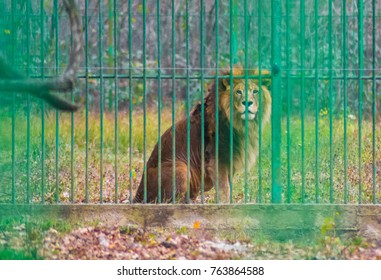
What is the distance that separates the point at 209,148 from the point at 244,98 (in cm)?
58

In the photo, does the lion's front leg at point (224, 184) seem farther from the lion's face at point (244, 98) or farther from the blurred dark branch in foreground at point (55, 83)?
the blurred dark branch in foreground at point (55, 83)

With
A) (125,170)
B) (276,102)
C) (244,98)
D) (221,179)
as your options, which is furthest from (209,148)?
(125,170)

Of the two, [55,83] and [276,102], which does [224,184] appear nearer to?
[276,102]

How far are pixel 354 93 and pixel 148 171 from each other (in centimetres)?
731

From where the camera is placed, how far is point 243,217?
7.50 metres

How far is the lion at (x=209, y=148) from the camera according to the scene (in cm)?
805

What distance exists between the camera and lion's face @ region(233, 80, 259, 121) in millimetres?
8312

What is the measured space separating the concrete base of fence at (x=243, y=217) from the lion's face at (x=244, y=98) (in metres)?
1.16

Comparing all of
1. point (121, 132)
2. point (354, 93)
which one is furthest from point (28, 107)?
point (354, 93)

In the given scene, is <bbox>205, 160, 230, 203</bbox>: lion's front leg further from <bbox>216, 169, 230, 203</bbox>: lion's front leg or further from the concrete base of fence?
the concrete base of fence

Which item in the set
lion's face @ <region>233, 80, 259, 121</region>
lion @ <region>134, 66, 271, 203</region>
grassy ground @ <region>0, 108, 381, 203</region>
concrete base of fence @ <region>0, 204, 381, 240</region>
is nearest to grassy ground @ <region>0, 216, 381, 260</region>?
concrete base of fence @ <region>0, 204, 381, 240</region>

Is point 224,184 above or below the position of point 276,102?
below

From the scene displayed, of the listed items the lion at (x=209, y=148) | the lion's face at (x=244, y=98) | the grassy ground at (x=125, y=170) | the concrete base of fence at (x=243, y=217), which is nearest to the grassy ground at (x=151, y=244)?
the concrete base of fence at (x=243, y=217)

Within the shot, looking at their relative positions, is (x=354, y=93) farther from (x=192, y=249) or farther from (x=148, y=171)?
(x=192, y=249)
